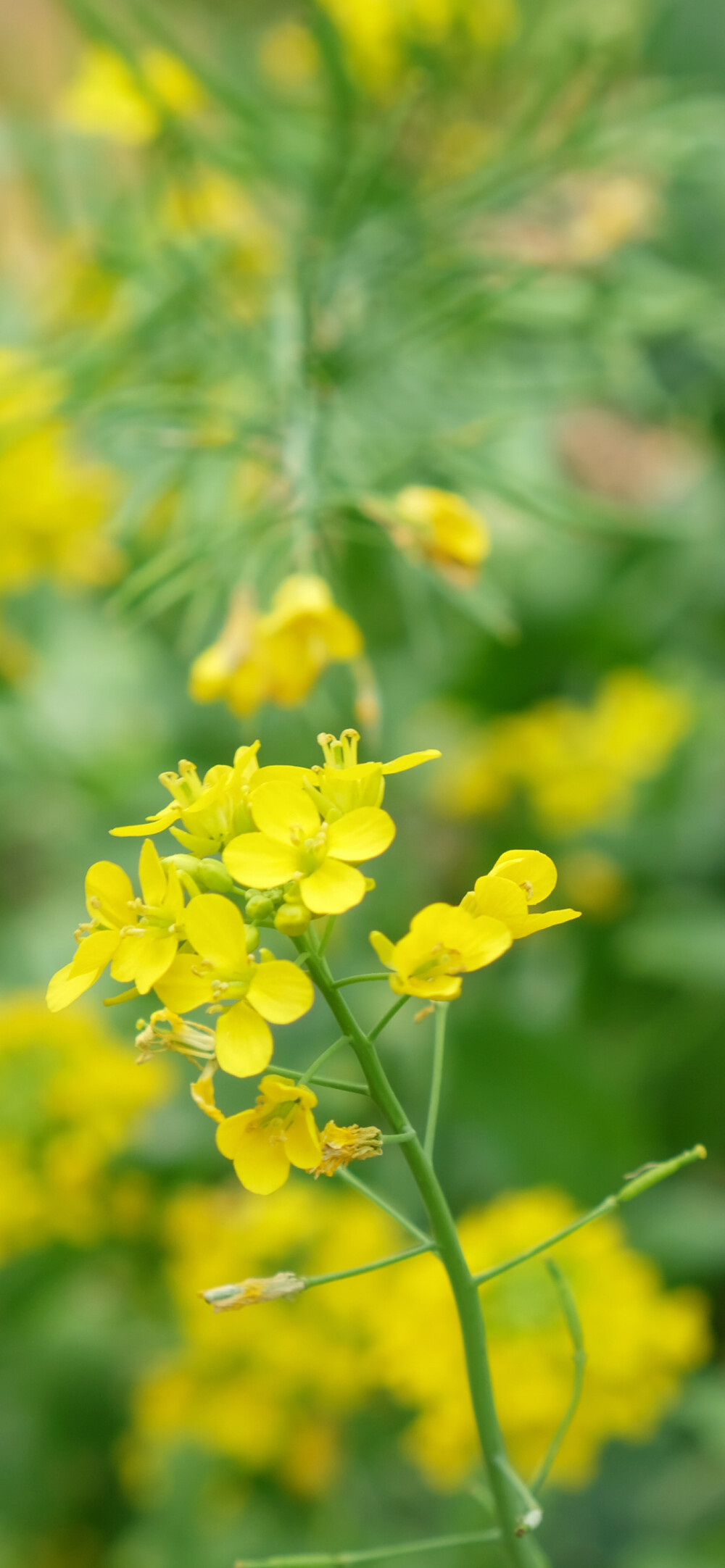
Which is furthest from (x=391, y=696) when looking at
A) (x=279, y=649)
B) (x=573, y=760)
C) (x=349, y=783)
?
(x=349, y=783)

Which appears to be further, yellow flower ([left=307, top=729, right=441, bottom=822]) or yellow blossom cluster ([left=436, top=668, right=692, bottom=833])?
yellow blossom cluster ([left=436, top=668, right=692, bottom=833])

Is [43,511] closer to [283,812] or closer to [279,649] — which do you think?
[279,649]

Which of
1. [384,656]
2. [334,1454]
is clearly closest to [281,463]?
[384,656]

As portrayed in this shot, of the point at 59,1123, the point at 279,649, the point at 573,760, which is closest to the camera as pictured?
the point at 279,649

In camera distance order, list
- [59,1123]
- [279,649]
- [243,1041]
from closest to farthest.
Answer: [243,1041] → [279,649] → [59,1123]

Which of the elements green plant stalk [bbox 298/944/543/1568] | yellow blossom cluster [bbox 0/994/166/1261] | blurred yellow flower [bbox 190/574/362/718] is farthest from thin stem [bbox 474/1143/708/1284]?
yellow blossom cluster [bbox 0/994/166/1261]

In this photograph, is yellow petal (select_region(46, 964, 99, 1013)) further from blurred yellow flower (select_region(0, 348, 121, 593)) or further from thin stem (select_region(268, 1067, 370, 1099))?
blurred yellow flower (select_region(0, 348, 121, 593))
